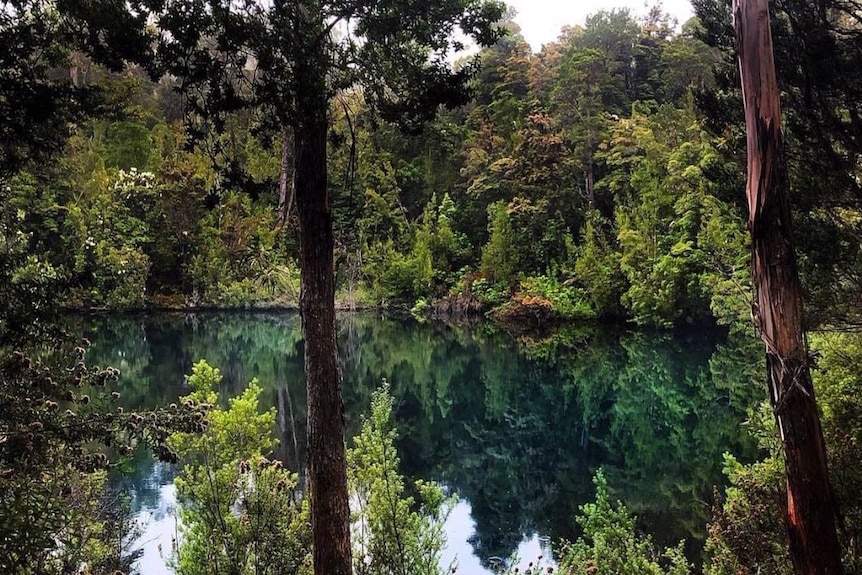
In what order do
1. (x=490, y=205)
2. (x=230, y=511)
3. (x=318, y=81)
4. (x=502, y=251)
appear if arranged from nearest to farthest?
(x=318, y=81) → (x=230, y=511) → (x=502, y=251) → (x=490, y=205)

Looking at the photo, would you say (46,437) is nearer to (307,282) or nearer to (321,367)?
(321,367)

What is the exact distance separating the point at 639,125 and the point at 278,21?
76.7 feet

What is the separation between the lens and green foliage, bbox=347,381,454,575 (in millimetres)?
5430

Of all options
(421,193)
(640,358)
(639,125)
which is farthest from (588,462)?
(421,193)

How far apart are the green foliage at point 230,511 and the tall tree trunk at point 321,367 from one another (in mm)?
1346

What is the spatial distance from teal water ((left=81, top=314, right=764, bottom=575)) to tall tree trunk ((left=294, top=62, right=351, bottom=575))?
3.55 metres

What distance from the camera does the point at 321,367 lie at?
173 inches

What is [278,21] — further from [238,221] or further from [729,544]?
[238,221]

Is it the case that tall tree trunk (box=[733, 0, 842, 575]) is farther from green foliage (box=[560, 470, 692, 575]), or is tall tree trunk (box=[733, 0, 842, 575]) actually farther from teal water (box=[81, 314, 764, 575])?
teal water (box=[81, 314, 764, 575])

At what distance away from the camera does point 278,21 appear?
12.5 feet

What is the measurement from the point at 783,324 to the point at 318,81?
275cm

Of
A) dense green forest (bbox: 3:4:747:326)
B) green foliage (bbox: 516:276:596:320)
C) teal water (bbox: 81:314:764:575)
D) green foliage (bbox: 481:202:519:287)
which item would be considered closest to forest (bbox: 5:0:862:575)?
teal water (bbox: 81:314:764:575)

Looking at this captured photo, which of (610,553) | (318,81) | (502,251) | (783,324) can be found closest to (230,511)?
(610,553)

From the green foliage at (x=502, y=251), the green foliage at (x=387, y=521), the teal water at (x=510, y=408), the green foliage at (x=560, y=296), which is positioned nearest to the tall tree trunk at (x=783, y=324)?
the green foliage at (x=387, y=521)
